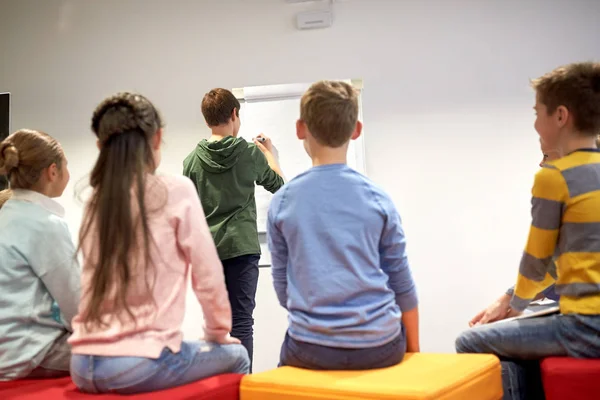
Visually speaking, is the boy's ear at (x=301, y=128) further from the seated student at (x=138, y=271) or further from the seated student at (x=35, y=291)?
the seated student at (x=35, y=291)

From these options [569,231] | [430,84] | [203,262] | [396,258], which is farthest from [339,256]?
[430,84]

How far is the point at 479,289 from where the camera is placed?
3822 mm

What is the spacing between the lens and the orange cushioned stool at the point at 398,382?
4.69 ft

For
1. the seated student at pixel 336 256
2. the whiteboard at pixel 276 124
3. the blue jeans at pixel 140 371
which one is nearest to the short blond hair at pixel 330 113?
the seated student at pixel 336 256

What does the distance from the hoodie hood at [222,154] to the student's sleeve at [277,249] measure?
3.46 ft

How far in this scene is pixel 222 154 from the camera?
282 centimetres

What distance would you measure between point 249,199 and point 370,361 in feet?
4.43

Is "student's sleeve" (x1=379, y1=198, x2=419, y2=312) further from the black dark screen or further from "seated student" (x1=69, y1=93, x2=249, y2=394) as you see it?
the black dark screen

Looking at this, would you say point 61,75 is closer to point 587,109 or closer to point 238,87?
point 238,87

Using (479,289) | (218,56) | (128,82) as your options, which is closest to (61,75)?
(128,82)

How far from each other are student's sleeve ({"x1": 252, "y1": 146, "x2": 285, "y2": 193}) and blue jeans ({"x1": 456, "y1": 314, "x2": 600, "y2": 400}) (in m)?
1.34

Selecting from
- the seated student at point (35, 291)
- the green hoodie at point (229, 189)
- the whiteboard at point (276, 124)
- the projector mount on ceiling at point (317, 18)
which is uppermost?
the projector mount on ceiling at point (317, 18)

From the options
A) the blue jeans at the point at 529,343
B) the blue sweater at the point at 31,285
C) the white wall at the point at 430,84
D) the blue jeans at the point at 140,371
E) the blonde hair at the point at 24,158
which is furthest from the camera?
the white wall at the point at 430,84

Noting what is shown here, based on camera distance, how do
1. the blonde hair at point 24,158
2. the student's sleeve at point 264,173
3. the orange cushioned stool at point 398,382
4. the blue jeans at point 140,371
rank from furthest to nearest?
1. the student's sleeve at point 264,173
2. the blonde hair at point 24,158
3. the blue jeans at point 140,371
4. the orange cushioned stool at point 398,382
